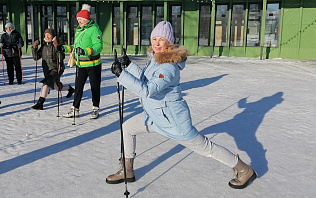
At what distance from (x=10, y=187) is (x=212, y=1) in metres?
16.9

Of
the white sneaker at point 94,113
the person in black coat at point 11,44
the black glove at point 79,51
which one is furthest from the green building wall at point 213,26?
the black glove at point 79,51

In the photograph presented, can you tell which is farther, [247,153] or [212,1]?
[212,1]

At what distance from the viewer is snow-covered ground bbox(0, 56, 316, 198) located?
3.30 metres

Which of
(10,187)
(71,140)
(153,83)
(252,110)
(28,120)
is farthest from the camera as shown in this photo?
(252,110)

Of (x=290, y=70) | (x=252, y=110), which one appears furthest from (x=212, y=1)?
(x=252, y=110)

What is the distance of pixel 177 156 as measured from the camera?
4191 millimetres

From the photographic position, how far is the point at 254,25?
60.8 ft

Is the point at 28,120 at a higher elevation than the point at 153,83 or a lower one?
lower

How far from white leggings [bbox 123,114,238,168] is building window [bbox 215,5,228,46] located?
1658 centimetres

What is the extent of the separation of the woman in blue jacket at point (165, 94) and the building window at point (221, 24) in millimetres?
16533

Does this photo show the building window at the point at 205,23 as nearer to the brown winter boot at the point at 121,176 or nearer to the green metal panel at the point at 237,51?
the green metal panel at the point at 237,51

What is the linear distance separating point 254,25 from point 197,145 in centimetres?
1688

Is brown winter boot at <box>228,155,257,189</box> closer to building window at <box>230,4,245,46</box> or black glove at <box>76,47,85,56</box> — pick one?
black glove at <box>76,47,85,56</box>

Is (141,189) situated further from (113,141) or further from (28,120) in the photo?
(28,120)
